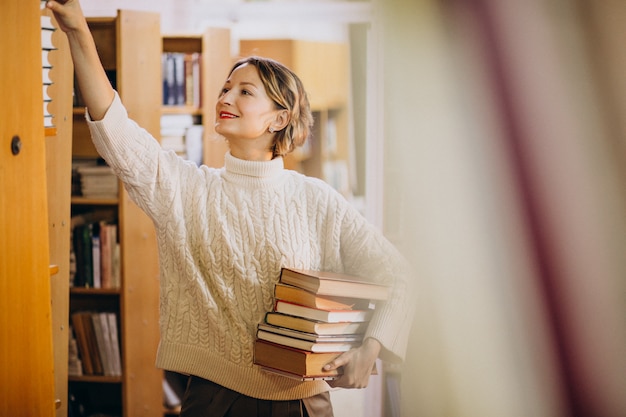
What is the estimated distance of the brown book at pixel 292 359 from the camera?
54.4 inches

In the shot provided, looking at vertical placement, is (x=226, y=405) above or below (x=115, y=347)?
above

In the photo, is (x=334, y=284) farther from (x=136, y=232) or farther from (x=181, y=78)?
(x=181, y=78)

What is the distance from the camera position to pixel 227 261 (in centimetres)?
146

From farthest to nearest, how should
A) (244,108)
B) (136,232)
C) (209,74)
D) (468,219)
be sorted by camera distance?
(209,74) < (136,232) < (468,219) < (244,108)

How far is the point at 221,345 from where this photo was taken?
1.48m

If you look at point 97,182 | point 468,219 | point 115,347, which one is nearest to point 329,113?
point 97,182

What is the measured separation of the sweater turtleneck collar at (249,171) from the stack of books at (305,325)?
8.5 inches

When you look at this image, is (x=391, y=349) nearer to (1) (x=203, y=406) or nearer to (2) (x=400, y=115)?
(1) (x=203, y=406)

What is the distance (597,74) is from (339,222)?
868mm

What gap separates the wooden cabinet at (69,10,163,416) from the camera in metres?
3.13

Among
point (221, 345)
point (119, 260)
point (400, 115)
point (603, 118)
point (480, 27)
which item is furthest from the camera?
point (119, 260)

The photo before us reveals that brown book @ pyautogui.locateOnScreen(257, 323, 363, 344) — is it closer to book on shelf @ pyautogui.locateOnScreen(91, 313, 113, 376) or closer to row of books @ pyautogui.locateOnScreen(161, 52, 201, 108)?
book on shelf @ pyautogui.locateOnScreen(91, 313, 113, 376)

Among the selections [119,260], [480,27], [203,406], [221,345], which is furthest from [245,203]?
[119,260]

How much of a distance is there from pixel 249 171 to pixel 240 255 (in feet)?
0.60
